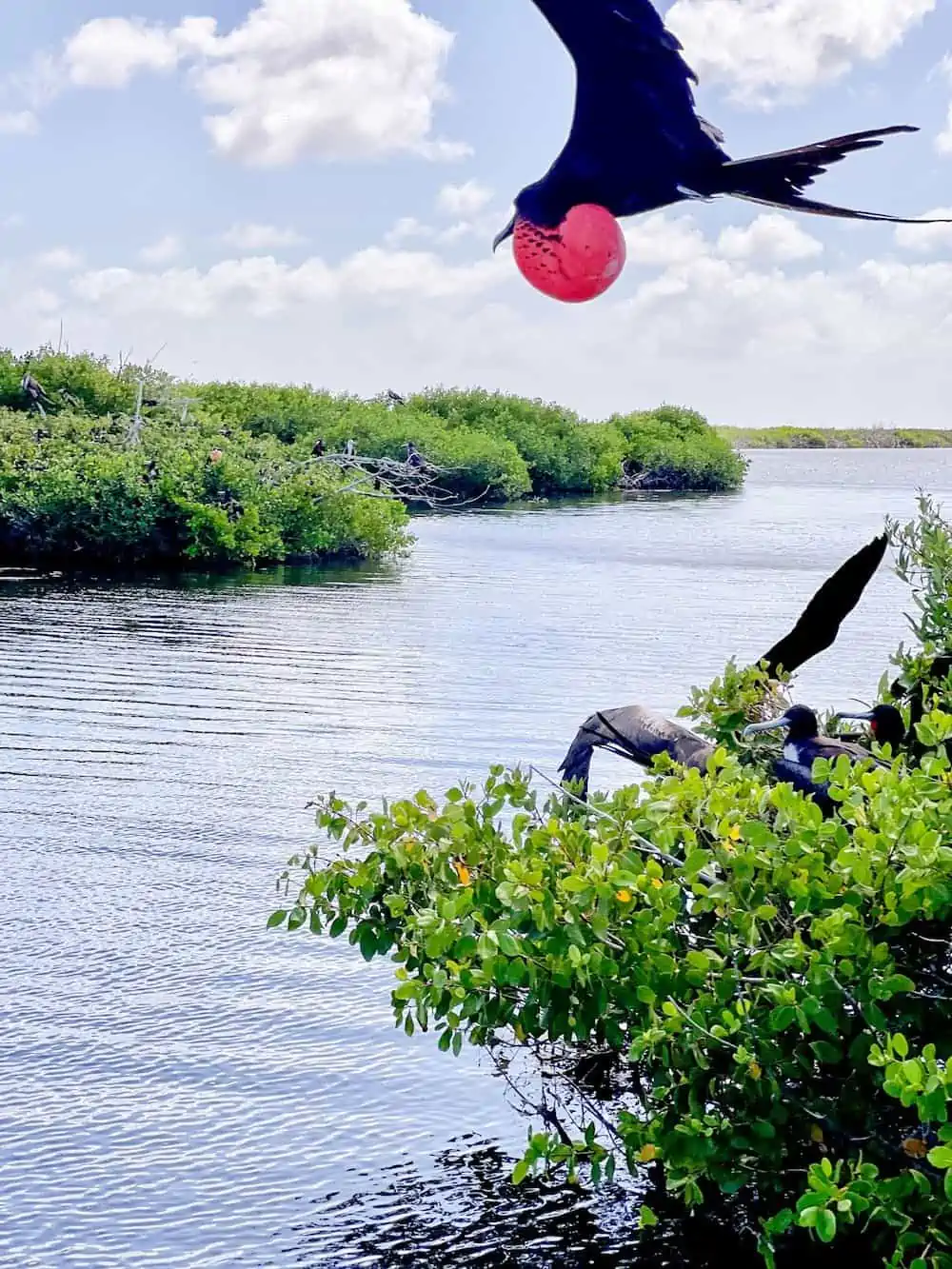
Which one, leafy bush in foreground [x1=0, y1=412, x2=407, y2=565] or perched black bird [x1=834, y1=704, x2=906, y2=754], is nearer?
perched black bird [x1=834, y1=704, x2=906, y2=754]

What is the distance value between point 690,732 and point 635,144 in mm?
2041

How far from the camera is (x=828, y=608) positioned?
423cm

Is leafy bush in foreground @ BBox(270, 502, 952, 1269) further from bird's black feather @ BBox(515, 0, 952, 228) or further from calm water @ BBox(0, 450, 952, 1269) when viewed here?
bird's black feather @ BBox(515, 0, 952, 228)

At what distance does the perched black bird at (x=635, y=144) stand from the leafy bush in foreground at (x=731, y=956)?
46.2 inches

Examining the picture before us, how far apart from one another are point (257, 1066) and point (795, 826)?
2.52 metres

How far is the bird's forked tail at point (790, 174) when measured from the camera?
2.69 m

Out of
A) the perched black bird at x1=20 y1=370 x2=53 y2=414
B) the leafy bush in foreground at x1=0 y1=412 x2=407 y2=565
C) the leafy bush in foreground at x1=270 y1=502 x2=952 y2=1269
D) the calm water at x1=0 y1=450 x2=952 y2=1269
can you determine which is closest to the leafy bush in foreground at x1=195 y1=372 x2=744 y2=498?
the perched black bird at x1=20 y1=370 x2=53 y2=414

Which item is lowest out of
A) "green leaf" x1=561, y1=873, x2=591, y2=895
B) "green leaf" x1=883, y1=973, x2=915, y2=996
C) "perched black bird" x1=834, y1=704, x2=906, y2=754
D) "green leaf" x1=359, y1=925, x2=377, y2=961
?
"green leaf" x1=359, y1=925, x2=377, y2=961

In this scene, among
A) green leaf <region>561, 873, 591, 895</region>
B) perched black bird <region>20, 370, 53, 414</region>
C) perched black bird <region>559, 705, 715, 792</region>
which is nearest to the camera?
green leaf <region>561, 873, 591, 895</region>

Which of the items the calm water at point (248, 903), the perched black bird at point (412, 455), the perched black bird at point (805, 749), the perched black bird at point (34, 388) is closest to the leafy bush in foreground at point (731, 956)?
the perched black bird at point (805, 749)

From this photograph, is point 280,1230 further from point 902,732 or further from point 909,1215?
point 902,732

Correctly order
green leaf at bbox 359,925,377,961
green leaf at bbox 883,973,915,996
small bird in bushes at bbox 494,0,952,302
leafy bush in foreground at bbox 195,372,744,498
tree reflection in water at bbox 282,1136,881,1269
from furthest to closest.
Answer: leafy bush in foreground at bbox 195,372,744,498 → tree reflection in water at bbox 282,1136,881,1269 → green leaf at bbox 359,925,377,961 → green leaf at bbox 883,973,915,996 → small bird in bushes at bbox 494,0,952,302

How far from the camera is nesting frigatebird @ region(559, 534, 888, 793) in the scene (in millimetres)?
4152

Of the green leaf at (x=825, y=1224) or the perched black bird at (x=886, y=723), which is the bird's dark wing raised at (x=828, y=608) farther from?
the green leaf at (x=825, y=1224)
